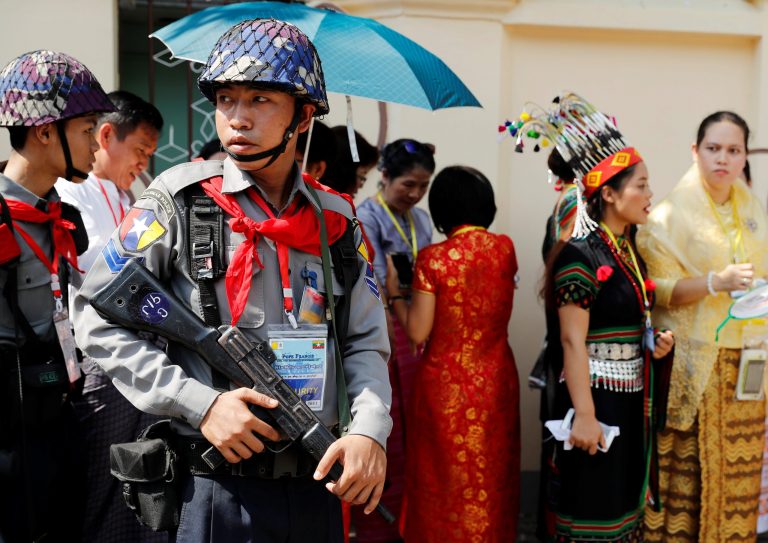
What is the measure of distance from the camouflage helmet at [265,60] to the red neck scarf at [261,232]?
0.25 m

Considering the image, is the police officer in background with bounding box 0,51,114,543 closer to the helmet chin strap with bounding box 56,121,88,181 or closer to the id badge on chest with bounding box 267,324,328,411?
the helmet chin strap with bounding box 56,121,88,181

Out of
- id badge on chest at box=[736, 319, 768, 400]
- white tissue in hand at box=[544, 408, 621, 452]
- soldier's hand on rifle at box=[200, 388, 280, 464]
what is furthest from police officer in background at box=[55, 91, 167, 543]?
id badge on chest at box=[736, 319, 768, 400]

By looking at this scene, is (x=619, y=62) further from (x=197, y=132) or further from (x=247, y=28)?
(x=247, y=28)

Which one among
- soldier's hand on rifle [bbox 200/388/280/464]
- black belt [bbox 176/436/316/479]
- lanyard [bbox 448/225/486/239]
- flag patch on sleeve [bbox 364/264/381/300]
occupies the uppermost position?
lanyard [bbox 448/225/486/239]

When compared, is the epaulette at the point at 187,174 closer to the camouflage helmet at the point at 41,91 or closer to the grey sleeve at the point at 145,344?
the grey sleeve at the point at 145,344

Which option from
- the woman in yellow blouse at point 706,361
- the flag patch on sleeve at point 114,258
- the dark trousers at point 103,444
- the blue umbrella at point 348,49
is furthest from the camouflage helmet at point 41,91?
the woman in yellow blouse at point 706,361

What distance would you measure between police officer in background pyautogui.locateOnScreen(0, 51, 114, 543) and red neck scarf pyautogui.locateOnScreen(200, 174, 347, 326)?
2.71ft

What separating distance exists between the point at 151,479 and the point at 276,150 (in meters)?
0.80

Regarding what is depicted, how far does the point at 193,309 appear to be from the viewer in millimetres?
1993

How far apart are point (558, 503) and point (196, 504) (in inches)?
83.3

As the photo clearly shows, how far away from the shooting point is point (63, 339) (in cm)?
267

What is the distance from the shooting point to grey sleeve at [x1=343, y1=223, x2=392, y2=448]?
2.04 metres

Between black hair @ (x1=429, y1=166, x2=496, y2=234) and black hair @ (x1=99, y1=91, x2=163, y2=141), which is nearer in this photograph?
black hair @ (x1=99, y1=91, x2=163, y2=141)

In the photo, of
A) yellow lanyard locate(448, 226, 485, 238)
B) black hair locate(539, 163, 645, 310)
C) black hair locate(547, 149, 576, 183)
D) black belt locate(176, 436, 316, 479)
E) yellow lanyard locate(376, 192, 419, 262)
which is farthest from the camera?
yellow lanyard locate(376, 192, 419, 262)
